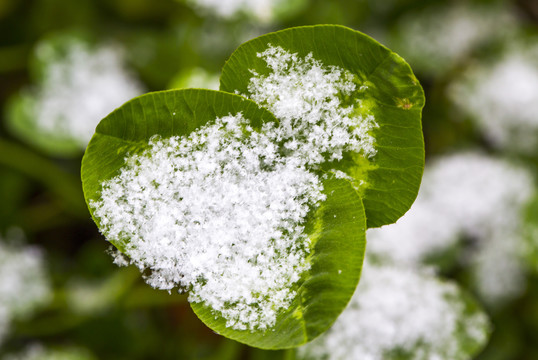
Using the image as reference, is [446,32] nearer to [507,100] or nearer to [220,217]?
[507,100]

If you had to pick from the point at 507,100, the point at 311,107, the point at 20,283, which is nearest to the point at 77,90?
the point at 20,283

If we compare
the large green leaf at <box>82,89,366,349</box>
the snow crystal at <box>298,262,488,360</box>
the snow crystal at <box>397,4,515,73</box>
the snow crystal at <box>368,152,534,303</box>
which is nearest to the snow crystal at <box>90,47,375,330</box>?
the large green leaf at <box>82,89,366,349</box>

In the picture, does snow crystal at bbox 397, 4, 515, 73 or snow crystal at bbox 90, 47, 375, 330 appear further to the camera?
snow crystal at bbox 397, 4, 515, 73

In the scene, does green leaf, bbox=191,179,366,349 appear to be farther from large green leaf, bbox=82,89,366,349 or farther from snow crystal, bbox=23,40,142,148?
snow crystal, bbox=23,40,142,148

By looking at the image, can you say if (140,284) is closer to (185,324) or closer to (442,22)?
(185,324)

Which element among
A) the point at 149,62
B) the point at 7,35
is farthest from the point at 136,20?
the point at 7,35

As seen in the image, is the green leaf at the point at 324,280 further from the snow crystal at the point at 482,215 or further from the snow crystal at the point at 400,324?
the snow crystal at the point at 482,215

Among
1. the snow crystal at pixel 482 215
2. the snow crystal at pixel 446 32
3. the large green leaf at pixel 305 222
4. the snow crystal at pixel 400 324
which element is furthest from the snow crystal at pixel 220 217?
the snow crystal at pixel 446 32
